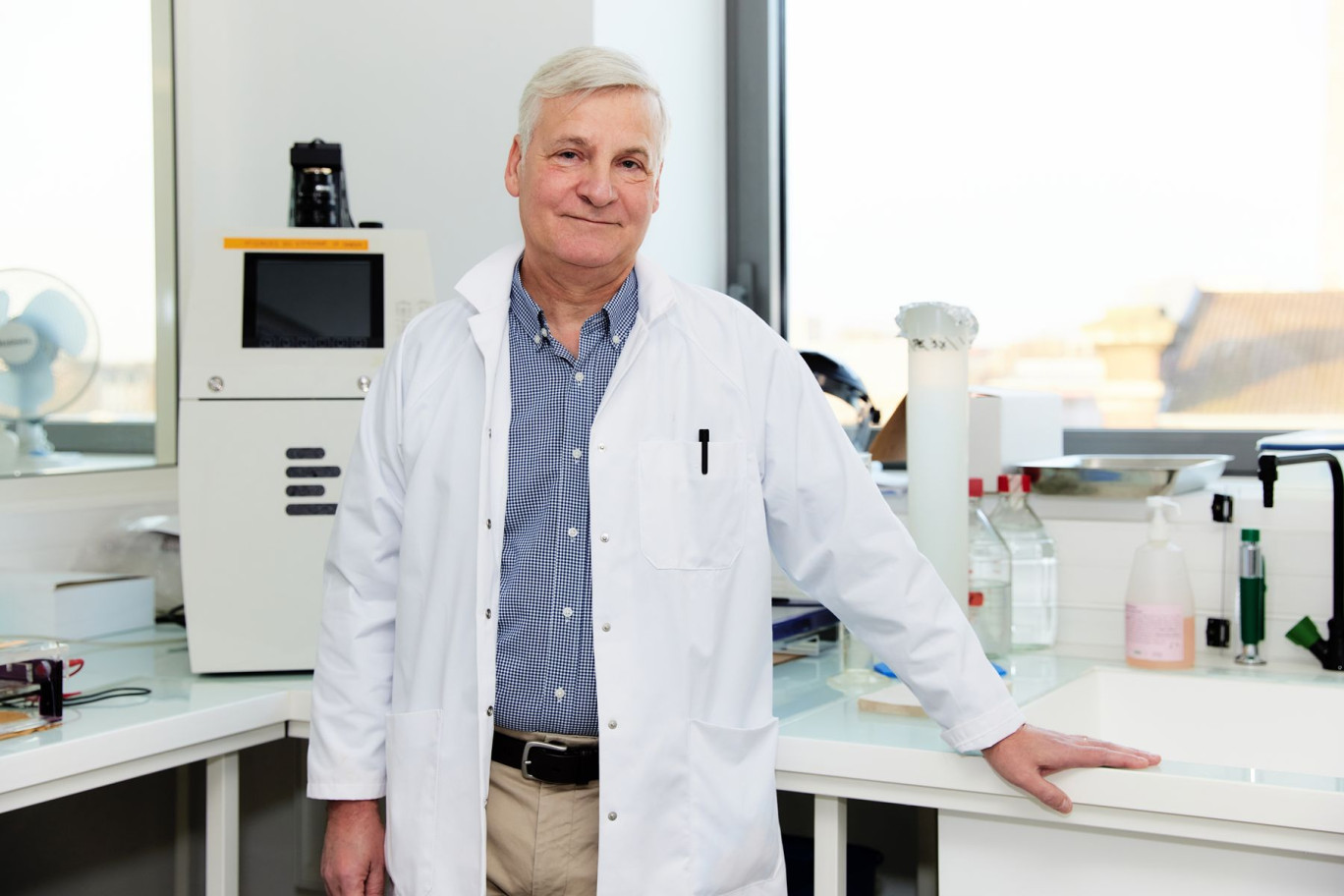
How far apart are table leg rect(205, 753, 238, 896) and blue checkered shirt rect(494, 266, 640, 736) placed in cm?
64

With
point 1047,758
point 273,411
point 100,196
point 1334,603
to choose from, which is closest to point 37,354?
point 100,196

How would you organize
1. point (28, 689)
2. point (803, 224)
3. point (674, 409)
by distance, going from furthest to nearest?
point (803, 224), point (28, 689), point (674, 409)

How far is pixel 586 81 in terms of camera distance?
1.29m

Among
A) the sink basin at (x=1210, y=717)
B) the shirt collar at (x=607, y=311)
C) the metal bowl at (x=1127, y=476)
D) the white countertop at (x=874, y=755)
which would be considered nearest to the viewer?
the white countertop at (x=874, y=755)

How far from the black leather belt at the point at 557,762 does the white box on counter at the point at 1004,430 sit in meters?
0.96

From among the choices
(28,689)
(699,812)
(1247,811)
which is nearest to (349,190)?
(28,689)

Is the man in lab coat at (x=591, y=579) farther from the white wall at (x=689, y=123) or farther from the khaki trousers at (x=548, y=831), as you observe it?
the white wall at (x=689, y=123)

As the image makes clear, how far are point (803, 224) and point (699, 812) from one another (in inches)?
67.2

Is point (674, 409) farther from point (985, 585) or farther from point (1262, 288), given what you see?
point (1262, 288)

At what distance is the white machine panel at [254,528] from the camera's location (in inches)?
69.5

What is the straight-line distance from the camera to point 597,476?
129cm

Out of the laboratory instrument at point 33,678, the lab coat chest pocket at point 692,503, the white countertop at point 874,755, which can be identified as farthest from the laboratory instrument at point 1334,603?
the laboratory instrument at point 33,678

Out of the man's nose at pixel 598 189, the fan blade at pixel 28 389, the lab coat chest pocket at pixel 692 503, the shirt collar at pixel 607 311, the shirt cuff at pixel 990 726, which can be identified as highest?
the man's nose at pixel 598 189

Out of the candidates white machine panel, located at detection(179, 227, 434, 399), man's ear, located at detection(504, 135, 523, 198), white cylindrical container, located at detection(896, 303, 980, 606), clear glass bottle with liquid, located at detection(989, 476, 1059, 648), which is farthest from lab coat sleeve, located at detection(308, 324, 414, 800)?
clear glass bottle with liquid, located at detection(989, 476, 1059, 648)
